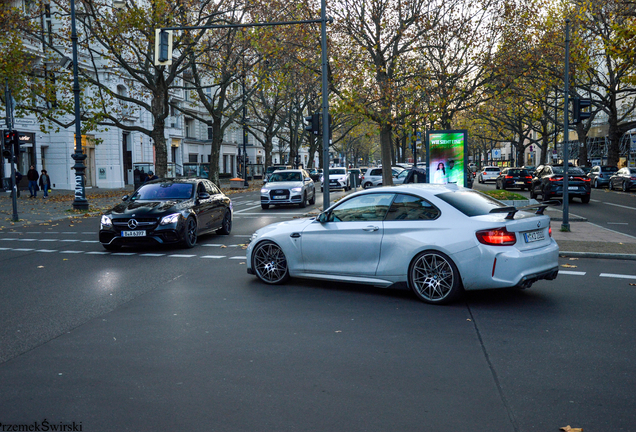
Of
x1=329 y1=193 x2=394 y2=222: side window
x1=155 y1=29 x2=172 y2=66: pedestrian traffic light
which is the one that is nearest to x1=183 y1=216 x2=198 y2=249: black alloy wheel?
x1=329 y1=193 x2=394 y2=222: side window

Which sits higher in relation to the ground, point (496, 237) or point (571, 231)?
point (496, 237)

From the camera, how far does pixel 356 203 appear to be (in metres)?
8.00

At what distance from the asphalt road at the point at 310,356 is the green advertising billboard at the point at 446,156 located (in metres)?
13.7

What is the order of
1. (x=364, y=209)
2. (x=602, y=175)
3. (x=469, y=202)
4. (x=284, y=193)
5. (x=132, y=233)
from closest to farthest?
(x=469, y=202)
(x=364, y=209)
(x=132, y=233)
(x=284, y=193)
(x=602, y=175)

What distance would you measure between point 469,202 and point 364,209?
4.28ft

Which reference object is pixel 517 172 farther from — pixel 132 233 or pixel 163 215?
pixel 132 233

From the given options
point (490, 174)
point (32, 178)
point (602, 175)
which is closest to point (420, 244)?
point (32, 178)

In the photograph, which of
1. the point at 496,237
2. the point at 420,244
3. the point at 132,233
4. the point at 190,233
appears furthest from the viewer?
the point at 190,233

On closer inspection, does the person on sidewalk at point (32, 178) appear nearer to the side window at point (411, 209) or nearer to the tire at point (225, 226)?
the tire at point (225, 226)

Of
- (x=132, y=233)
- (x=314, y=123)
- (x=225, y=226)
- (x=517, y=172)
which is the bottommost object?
(x=225, y=226)

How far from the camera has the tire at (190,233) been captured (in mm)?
12518

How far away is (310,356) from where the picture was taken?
520 centimetres

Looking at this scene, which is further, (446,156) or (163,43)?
(446,156)

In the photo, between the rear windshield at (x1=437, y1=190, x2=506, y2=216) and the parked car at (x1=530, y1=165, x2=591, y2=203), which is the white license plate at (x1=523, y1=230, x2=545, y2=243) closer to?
the rear windshield at (x1=437, y1=190, x2=506, y2=216)
